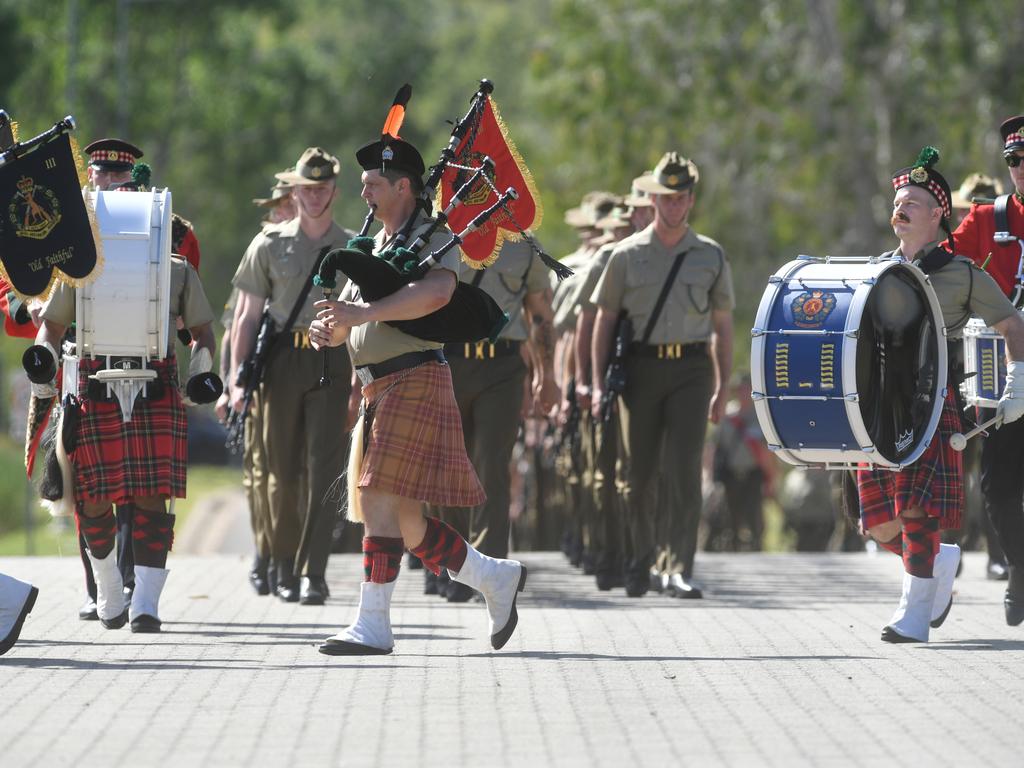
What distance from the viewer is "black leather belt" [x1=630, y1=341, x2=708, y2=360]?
43.2ft

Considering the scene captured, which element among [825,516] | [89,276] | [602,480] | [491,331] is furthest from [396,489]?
[825,516]

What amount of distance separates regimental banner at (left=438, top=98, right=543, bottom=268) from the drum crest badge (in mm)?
1367

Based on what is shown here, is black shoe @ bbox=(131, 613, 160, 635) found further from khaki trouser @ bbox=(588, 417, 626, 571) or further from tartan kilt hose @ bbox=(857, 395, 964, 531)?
khaki trouser @ bbox=(588, 417, 626, 571)

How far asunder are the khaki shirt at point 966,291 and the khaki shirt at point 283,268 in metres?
3.72

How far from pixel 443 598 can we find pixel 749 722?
17.3ft

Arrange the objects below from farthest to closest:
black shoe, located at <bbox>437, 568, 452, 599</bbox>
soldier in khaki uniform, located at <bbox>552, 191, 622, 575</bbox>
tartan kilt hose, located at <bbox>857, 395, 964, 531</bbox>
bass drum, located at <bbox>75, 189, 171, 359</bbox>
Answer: soldier in khaki uniform, located at <bbox>552, 191, 622, 575</bbox>, black shoe, located at <bbox>437, 568, 452, 599</bbox>, bass drum, located at <bbox>75, 189, 171, 359</bbox>, tartan kilt hose, located at <bbox>857, 395, 964, 531</bbox>

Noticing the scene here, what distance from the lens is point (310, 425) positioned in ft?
42.2

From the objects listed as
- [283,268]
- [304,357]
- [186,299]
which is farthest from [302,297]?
[186,299]

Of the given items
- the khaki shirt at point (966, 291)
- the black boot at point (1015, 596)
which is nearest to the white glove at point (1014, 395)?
the khaki shirt at point (966, 291)

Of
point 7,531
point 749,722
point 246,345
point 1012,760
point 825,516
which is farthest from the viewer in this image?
point 7,531

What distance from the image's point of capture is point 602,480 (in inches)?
578

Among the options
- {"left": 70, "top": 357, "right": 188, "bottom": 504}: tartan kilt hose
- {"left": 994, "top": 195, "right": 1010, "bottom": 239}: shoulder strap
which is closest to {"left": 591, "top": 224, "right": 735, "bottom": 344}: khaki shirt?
{"left": 994, "top": 195, "right": 1010, "bottom": 239}: shoulder strap

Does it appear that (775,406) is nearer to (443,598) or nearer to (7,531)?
(443,598)

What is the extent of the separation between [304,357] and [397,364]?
3.16 m
